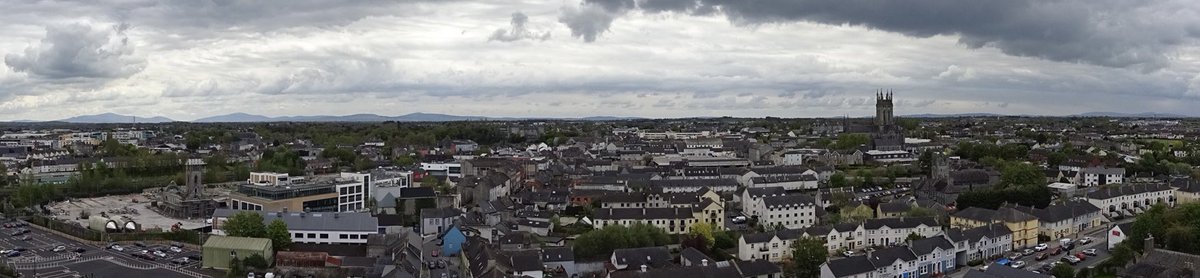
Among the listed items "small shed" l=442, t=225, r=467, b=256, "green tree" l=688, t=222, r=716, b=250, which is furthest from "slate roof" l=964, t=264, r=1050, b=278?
"small shed" l=442, t=225, r=467, b=256

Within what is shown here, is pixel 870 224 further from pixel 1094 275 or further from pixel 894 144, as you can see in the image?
pixel 894 144

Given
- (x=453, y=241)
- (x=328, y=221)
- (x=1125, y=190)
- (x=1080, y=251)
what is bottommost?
(x=1080, y=251)

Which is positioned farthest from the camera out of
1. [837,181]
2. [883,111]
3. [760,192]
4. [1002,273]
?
[883,111]

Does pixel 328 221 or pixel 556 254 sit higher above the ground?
pixel 328 221

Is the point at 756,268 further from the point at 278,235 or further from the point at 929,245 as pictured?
the point at 278,235

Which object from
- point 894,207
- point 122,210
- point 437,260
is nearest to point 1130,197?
point 894,207
